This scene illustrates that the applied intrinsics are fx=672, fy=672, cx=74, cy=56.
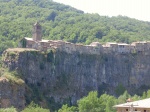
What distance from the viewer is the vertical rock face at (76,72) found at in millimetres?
118562

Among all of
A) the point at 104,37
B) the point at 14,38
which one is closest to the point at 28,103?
the point at 14,38

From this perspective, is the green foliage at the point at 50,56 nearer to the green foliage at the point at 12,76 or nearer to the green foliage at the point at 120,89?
the green foliage at the point at 12,76

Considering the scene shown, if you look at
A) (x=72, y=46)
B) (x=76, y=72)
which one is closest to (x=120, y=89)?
(x=76, y=72)

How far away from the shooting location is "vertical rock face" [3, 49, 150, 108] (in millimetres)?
118562

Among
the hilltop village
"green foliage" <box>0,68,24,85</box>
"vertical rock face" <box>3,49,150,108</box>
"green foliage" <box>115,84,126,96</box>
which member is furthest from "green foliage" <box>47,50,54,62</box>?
"green foliage" <box>115,84,126,96</box>

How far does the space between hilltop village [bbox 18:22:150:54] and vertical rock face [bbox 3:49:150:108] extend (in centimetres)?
101

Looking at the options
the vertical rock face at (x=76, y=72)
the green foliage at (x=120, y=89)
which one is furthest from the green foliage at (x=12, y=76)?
the green foliage at (x=120, y=89)

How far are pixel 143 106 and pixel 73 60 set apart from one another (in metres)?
58.7

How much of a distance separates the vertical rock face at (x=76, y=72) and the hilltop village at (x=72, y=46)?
1015 mm

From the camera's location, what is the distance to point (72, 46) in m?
133

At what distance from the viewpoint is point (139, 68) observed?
145375 mm

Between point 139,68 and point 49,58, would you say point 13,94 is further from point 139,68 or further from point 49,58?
→ point 139,68

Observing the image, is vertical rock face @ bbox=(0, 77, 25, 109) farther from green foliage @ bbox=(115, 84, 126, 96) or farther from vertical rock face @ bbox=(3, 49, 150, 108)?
green foliage @ bbox=(115, 84, 126, 96)

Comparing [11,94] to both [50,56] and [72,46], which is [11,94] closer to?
[50,56]
